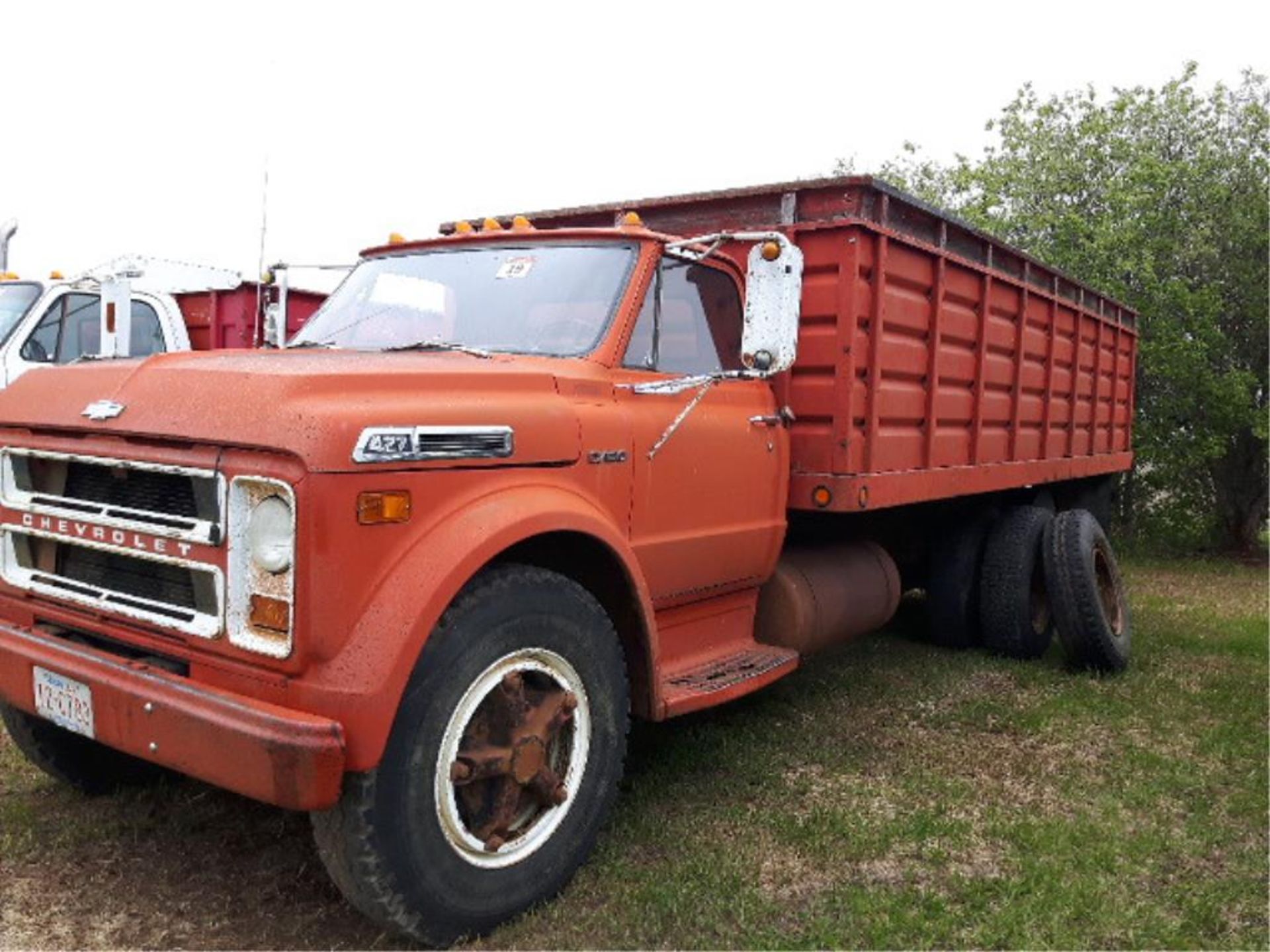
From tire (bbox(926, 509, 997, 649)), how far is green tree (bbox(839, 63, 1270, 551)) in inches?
275

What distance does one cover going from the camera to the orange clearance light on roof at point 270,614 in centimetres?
271

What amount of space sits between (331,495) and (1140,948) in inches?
105

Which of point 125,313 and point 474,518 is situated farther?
point 125,313

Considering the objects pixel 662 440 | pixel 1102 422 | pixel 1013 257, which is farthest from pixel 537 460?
pixel 1102 422

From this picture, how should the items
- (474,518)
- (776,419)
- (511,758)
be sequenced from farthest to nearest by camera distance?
(776,419), (511,758), (474,518)

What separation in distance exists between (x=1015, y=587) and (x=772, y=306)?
3571mm

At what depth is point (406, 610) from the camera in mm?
2750

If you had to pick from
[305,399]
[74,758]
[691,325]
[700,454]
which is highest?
[691,325]

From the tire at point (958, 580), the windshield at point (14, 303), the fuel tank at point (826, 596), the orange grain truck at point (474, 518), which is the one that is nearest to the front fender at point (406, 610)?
the orange grain truck at point (474, 518)

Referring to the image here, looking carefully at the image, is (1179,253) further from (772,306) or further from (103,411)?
(103,411)

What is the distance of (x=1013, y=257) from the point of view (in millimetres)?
6312

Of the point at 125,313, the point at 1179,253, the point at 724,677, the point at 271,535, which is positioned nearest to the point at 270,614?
the point at 271,535

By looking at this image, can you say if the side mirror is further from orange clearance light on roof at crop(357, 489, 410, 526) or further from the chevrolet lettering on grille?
the chevrolet lettering on grille

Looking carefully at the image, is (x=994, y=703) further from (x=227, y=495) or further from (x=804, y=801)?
(x=227, y=495)
